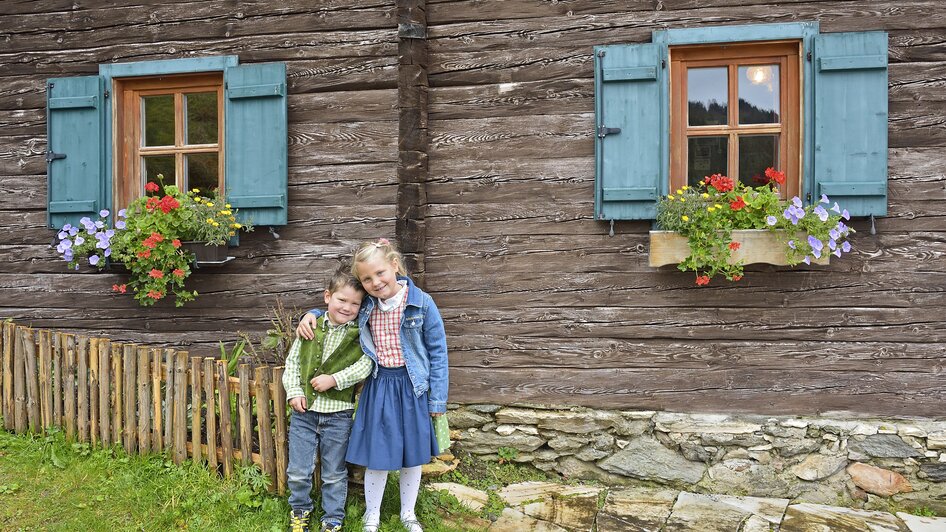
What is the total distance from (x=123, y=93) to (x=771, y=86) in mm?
4359

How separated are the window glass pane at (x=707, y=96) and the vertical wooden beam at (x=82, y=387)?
3.88 metres

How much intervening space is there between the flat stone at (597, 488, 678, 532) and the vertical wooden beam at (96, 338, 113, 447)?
9.32 feet

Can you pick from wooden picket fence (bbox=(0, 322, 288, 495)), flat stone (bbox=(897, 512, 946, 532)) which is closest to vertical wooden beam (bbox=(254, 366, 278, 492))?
wooden picket fence (bbox=(0, 322, 288, 495))

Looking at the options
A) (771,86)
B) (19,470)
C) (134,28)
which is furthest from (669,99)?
(19,470)

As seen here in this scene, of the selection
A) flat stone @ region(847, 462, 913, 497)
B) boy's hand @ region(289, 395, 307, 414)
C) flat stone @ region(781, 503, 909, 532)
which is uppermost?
boy's hand @ region(289, 395, 307, 414)

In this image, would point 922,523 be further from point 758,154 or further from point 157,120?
point 157,120

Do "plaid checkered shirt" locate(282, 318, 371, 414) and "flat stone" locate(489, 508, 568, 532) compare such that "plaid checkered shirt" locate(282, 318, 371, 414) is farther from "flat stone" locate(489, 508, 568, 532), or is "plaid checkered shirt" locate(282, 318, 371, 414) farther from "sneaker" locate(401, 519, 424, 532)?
"flat stone" locate(489, 508, 568, 532)

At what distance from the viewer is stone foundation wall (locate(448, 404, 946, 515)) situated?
4.55 meters

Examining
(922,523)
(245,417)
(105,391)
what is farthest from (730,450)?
(105,391)

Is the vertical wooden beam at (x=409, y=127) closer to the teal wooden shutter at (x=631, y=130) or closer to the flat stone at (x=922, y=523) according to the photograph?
the teal wooden shutter at (x=631, y=130)

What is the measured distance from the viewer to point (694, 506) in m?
4.45

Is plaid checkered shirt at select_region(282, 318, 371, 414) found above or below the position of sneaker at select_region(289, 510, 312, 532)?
above

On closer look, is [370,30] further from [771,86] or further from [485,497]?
[485,497]

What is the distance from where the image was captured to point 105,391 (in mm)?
4387
